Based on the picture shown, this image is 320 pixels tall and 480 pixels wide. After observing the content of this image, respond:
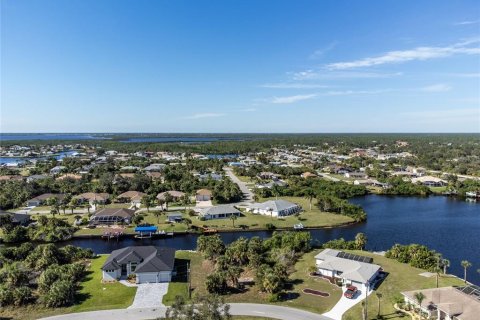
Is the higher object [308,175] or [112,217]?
[308,175]

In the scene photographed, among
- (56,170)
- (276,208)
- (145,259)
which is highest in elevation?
(56,170)

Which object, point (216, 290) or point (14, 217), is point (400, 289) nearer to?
point (216, 290)

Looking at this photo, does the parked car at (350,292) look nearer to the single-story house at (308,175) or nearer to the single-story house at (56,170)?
the single-story house at (308,175)

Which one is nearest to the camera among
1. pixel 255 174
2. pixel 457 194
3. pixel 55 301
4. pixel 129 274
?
pixel 55 301

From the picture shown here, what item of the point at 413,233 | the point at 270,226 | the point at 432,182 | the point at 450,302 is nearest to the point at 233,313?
the point at 450,302

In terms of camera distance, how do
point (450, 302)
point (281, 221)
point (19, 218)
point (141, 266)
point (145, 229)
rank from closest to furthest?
point (450, 302), point (141, 266), point (145, 229), point (19, 218), point (281, 221)

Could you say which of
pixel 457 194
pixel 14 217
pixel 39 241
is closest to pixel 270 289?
pixel 39 241

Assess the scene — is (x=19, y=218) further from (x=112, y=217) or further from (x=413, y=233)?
(x=413, y=233)
